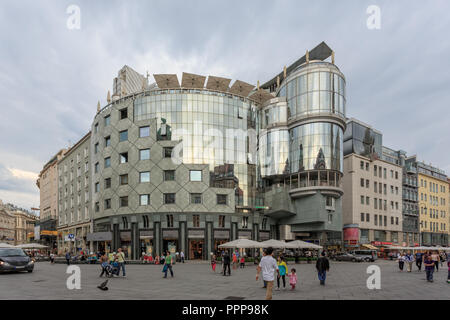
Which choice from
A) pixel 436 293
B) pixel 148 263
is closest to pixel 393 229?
pixel 148 263

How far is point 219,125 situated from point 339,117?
19.2m

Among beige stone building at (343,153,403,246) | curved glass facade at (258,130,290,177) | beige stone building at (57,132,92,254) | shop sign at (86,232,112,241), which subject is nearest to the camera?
curved glass facade at (258,130,290,177)

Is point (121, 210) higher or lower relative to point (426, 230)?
higher

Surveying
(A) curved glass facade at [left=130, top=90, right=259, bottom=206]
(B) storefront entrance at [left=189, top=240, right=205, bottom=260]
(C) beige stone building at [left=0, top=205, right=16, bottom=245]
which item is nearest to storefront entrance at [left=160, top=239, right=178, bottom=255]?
(B) storefront entrance at [left=189, top=240, right=205, bottom=260]

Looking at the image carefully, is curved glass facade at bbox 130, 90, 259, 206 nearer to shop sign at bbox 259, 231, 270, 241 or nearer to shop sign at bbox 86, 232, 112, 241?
shop sign at bbox 259, 231, 270, 241

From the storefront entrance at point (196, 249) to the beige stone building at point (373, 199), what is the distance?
105 ft

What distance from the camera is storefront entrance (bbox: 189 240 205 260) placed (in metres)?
53.0

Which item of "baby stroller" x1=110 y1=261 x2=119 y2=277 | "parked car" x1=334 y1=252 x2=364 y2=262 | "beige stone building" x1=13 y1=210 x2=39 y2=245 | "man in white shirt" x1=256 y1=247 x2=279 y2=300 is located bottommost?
"beige stone building" x1=13 y1=210 x2=39 y2=245

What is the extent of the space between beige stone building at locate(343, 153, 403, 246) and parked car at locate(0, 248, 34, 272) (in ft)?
193

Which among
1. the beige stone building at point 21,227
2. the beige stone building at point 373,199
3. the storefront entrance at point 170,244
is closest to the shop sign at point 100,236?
the storefront entrance at point 170,244

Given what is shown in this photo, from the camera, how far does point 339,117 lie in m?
55.1

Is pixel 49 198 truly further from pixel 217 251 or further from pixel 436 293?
pixel 436 293

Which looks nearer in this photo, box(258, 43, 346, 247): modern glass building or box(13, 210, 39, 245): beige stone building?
box(258, 43, 346, 247): modern glass building

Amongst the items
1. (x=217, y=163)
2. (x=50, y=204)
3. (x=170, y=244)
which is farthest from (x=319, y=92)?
(x=50, y=204)
